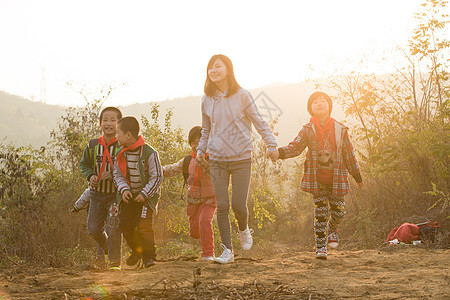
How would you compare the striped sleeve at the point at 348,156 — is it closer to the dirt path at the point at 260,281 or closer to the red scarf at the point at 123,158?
the dirt path at the point at 260,281

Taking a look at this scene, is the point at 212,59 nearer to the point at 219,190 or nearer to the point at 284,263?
the point at 219,190

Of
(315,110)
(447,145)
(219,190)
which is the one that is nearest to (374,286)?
(219,190)

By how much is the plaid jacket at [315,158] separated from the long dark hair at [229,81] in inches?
32.7

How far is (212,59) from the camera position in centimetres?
468

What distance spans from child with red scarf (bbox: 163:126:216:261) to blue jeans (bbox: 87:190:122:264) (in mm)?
855

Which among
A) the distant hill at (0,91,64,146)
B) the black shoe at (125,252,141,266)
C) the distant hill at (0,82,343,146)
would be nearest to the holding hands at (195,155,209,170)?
the black shoe at (125,252,141,266)

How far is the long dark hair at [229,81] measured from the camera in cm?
460

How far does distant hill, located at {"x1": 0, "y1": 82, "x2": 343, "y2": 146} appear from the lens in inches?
2795

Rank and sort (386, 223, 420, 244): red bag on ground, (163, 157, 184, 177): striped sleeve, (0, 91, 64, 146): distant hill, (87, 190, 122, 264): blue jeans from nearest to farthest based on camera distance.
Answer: (87, 190, 122, 264): blue jeans → (163, 157, 184, 177): striped sleeve → (386, 223, 420, 244): red bag on ground → (0, 91, 64, 146): distant hill

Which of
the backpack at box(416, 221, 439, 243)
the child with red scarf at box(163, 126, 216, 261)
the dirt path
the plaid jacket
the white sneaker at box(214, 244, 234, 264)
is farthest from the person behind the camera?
the backpack at box(416, 221, 439, 243)

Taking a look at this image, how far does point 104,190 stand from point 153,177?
648 millimetres

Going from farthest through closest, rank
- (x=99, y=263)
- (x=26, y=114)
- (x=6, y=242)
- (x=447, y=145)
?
1. (x=26, y=114)
2. (x=6, y=242)
3. (x=447, y=145)
4. (x=99, y=263)

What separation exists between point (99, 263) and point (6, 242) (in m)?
2.70

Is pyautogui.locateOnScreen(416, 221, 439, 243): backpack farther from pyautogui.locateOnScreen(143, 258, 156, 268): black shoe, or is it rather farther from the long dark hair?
pyautogui.locateOnScreen(143, 258, 156, 268): black shoe
